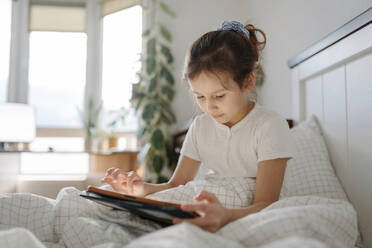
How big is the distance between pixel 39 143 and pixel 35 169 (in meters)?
0.31

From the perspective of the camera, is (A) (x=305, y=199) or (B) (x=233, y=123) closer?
(A) (x=305, y=199)

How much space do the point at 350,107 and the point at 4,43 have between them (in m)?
3.70

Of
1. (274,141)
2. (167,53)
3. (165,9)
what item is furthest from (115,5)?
(274,141)

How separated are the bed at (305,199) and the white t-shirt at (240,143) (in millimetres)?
60

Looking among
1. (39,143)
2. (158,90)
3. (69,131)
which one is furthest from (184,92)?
(39,143)

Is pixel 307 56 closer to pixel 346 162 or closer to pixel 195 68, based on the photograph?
pixel 346 162

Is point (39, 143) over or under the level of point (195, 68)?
under

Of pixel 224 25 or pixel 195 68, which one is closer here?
pixel 195 68

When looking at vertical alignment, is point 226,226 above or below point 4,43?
below

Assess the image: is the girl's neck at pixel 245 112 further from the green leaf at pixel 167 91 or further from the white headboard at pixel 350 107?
the green leaf at pixel 167 91

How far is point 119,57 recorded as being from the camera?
388 centimetres

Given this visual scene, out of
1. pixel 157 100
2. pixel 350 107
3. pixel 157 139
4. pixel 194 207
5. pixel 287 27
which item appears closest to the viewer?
pixel 194 207

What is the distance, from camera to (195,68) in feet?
3.02

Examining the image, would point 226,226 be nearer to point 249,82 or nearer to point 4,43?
point 249,82
